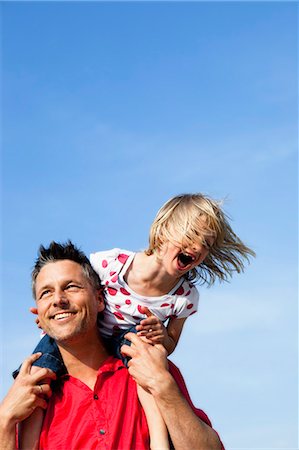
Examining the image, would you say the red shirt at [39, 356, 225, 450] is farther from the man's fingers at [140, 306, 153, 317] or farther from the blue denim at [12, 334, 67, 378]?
the man's fingers at [140, 306, 153, 317]

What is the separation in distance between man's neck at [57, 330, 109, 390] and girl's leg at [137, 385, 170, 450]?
1.77 ft

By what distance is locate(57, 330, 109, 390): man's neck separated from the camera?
6555mm

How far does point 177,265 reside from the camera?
6895mm

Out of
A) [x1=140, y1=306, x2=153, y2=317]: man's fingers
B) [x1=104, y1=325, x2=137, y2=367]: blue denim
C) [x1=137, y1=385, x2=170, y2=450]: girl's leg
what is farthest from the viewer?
[x1=140, y1=306, x2=153, y2=317]: man's fingers

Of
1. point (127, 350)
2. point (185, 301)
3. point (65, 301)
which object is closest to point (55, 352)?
point (65, 301)

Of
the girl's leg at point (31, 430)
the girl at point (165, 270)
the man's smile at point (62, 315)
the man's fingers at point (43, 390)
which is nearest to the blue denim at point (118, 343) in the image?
the girl at point (165, 270)

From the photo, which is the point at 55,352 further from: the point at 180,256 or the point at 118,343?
the point at 180,256

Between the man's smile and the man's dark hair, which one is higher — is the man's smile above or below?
below

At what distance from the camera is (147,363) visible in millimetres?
6246

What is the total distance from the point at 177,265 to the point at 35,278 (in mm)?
1358

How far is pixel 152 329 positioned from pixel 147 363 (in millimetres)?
467

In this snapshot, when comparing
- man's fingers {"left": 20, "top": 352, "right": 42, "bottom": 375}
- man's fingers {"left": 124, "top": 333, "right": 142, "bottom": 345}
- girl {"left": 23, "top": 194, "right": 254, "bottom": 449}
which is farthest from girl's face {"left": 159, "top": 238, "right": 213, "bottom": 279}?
man's fingers {"left": 20, "top": 352, "right": 42, "bottom": 375}

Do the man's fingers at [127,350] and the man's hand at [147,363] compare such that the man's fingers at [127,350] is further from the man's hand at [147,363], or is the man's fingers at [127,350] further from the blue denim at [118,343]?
the blue denim at [118,343]

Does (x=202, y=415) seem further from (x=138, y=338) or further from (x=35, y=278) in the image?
(x=35, y=278)
